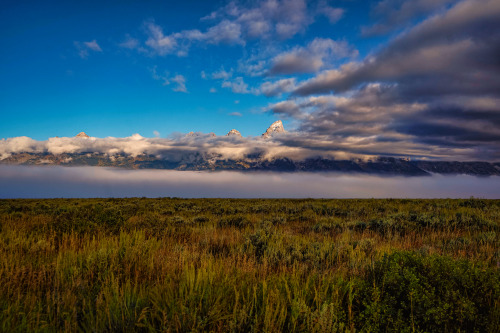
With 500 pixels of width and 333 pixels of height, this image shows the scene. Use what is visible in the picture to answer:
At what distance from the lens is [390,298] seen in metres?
3.14

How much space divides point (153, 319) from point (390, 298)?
298cm

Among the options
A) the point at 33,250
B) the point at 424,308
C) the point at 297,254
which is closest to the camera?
the point at 424,308

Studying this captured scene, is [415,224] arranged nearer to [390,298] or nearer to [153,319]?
[390,298]

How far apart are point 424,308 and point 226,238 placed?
6.35m

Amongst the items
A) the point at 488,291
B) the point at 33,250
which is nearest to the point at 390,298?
the point at 488,291

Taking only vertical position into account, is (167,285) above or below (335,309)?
above

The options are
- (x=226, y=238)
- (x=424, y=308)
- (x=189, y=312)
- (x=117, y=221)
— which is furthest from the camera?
(x=117, y=221)

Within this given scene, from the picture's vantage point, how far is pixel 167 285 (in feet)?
10.6

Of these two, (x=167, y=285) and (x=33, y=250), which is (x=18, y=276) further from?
(x=167, y=285)

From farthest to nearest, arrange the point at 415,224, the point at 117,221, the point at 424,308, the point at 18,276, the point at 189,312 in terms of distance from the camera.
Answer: the point at 415,224 < the point at 117,221 < the point at 18,276 < the point at 424,308 < the point at 189,312

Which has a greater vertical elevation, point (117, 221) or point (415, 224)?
point (117, 221)

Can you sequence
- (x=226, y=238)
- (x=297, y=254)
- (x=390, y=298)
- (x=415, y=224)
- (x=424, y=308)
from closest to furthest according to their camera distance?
(x=424, y=308) → (x=390, y=298) → (x=297, y=254) → (x=226, y=238) → (x=415, y=224)

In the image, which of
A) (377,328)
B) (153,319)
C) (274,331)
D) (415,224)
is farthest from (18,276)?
(415,224)

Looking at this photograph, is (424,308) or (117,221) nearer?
(424,308)
